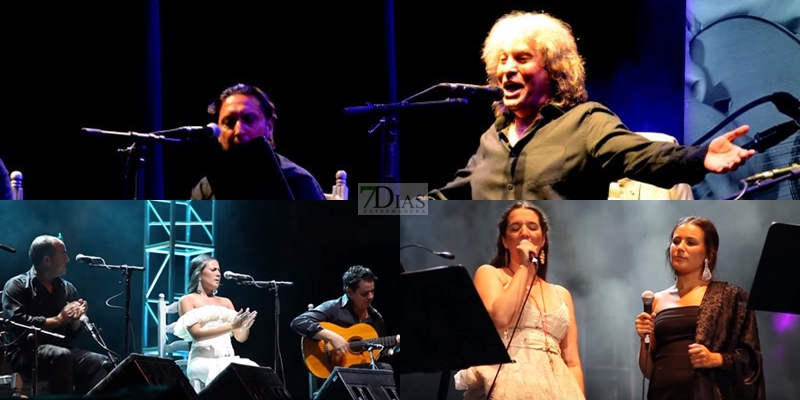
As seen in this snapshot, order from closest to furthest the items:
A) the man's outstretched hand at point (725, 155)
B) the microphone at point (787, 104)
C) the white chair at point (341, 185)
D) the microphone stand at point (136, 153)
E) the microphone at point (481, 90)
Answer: the man's outstretched hand at point (725, 155)
the microphone at point (481, 90)
the microphone stand at point (136, 153)
the microphone at point (787, 104)
the white chair at point (341, 185)

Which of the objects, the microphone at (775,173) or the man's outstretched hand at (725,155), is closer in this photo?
the man's outstretched hand at (725,155)

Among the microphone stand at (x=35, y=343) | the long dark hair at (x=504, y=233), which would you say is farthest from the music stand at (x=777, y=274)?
the microphone stand at (x=35, y=343)

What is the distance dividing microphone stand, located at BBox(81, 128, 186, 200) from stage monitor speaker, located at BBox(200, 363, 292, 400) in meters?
1.29

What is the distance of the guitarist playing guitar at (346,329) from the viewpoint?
4.99 meters

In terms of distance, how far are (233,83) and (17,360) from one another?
2419mm

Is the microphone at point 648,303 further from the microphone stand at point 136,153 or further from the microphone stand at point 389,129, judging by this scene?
the microphone stand at point 136,153

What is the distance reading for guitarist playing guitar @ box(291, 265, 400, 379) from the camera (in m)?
4.99

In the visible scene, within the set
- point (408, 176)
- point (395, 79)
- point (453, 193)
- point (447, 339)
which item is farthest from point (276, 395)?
point (395, 79)

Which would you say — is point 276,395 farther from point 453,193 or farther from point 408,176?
point 408,176

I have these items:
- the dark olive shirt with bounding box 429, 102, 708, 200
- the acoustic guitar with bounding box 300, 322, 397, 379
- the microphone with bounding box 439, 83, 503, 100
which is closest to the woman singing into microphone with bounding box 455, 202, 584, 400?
the dark olive shirt with bounding box 429, 102, 708, 200

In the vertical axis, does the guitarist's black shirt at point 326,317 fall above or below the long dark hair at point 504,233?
below

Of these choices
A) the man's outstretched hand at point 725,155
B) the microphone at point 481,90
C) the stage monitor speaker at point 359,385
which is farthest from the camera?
the microphone at point 481,90

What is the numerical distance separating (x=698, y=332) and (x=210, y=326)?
2345 mm

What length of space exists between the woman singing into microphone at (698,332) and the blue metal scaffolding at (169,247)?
2.18 metres
